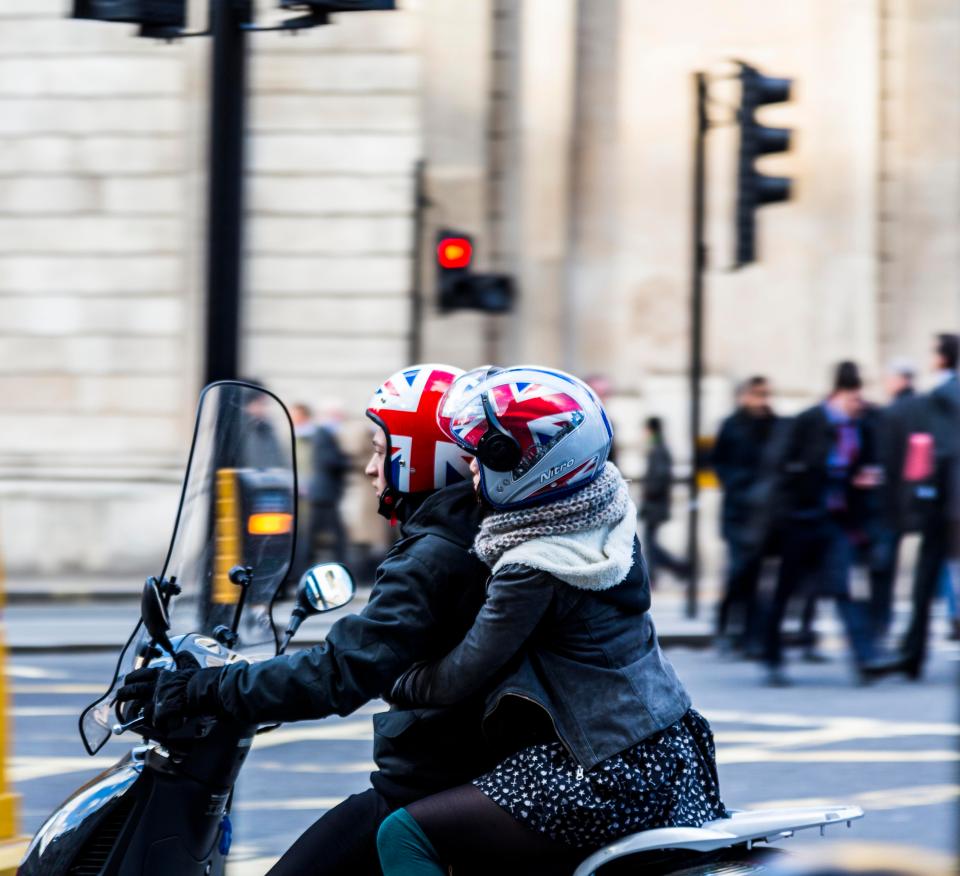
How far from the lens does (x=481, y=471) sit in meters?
2.75

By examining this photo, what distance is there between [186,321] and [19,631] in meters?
4.57

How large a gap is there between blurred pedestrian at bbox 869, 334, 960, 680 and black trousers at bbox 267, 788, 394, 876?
6910 mm

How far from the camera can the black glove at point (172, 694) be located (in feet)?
8.98

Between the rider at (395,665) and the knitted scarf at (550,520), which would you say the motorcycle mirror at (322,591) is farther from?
the knitted scarf at (550,520)

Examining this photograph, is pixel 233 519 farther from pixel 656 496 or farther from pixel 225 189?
pixel 656 496

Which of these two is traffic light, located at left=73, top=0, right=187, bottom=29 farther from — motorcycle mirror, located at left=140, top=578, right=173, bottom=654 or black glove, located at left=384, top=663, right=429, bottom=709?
black glove, located at left=384, top=663, right=429, bottom=709

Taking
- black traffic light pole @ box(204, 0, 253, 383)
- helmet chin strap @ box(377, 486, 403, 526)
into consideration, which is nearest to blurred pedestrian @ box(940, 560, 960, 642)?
black traffic light pole @ box(204, 0, 253, 383)

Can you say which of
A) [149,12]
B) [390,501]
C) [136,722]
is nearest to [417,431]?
[390,501]

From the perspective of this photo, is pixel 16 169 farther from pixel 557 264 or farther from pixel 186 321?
pixel 557 264

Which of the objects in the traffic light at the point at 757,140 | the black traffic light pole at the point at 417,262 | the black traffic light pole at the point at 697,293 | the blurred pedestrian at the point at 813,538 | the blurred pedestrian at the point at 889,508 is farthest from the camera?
the black traffic light pole at the point at 417,262

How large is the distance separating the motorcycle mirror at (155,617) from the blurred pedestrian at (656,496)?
1147 centimetres

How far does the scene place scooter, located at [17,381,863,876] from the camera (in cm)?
265

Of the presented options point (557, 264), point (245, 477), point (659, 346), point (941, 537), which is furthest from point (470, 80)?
point (245, 477)

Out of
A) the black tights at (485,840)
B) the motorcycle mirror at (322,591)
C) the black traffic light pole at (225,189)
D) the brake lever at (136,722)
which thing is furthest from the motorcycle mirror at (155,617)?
the black traffic light pole at (225,189)
